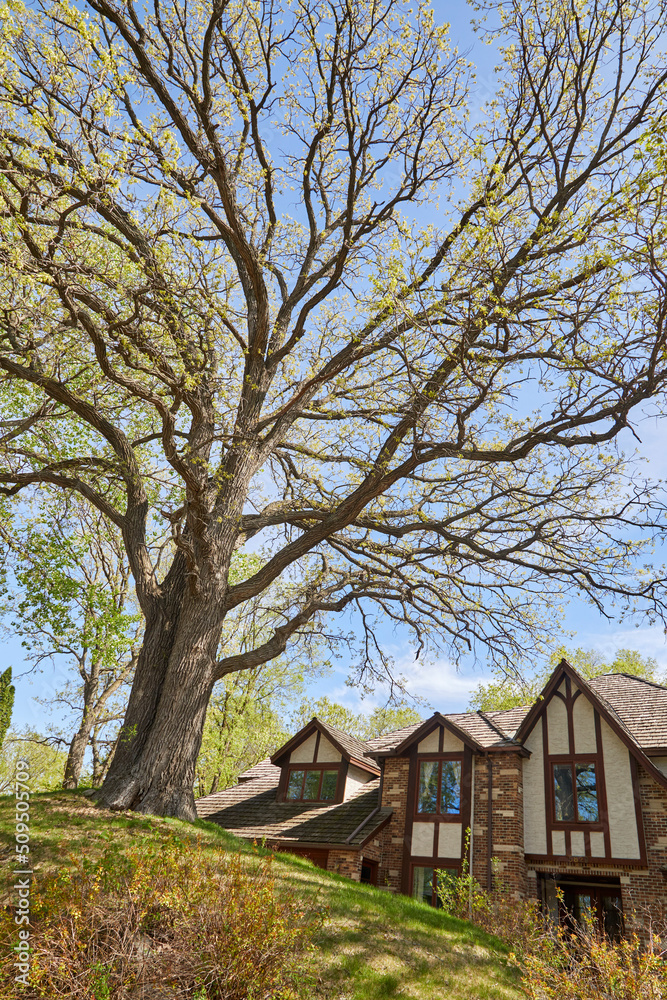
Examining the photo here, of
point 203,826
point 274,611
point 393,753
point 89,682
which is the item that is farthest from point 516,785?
point 89,682

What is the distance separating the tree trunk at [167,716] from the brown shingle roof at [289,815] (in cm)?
913

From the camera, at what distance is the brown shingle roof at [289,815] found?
17797 millimetres

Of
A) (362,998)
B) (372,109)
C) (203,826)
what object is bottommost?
(362,998)

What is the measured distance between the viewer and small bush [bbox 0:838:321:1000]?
492cm

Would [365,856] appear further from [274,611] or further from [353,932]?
[353,932]

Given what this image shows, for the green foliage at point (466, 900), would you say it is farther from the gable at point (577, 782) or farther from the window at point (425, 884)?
the gable at point (577, 782)

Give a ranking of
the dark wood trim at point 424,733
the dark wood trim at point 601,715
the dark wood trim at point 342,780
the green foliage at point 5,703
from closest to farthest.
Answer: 1. the green foliage at point 5,703
2. the dark wood trim at point 601,715
3. the dark wood trim at point 424,733
4. the dark wood trim at point 342,780

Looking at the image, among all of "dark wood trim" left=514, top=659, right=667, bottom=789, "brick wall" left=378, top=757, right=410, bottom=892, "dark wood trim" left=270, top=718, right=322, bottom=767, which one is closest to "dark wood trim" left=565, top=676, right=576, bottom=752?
"dark wood trim" left=514, top=659, right=667, bottom=789

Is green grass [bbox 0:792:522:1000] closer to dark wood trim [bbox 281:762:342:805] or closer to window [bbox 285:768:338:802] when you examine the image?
dark wood trim [bbox 281:762:342:805]

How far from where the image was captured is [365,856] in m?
17.5

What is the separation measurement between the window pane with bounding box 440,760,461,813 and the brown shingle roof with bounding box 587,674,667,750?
A: 180 inches

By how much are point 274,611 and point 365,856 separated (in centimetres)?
877

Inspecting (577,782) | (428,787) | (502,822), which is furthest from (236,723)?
(577,782)

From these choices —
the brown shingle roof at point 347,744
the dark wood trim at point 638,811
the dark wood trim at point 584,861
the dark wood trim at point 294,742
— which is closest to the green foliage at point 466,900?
the dark wood trim at point 584,861
